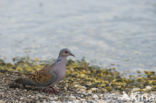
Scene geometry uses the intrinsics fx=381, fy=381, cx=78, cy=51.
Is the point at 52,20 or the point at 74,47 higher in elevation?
the point at 52,20

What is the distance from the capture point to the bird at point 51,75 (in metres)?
7.59

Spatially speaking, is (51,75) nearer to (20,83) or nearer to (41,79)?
(41,79)

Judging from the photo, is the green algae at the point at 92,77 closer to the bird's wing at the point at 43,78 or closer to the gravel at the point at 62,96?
the gravel at the point at 62,96

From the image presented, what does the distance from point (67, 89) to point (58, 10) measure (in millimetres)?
9107

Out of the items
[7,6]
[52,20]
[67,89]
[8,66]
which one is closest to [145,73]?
[67,89]

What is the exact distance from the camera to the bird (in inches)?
299

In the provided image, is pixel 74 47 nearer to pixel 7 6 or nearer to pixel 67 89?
pixel 67 89

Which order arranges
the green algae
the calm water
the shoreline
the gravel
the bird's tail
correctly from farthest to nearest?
Result: the calm water < the green algae < the bird's tail < the shoreline < the gravel

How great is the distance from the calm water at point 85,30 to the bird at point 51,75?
12.6 feet

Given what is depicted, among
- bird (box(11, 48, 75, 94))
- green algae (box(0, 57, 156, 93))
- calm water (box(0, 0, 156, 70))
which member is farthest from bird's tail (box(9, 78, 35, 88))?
calm water (box(0, 0, 156, 70))

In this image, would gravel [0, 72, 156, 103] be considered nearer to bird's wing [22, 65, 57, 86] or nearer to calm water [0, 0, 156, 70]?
bird's wing [22, 65, 57, 86]

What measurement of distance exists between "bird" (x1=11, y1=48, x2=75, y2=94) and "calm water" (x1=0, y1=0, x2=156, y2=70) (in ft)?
12.6

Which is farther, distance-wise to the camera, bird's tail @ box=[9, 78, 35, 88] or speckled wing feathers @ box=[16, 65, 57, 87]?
bird's tail @ box=[9, 78, 35, 88]

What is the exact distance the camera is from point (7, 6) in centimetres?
1759
